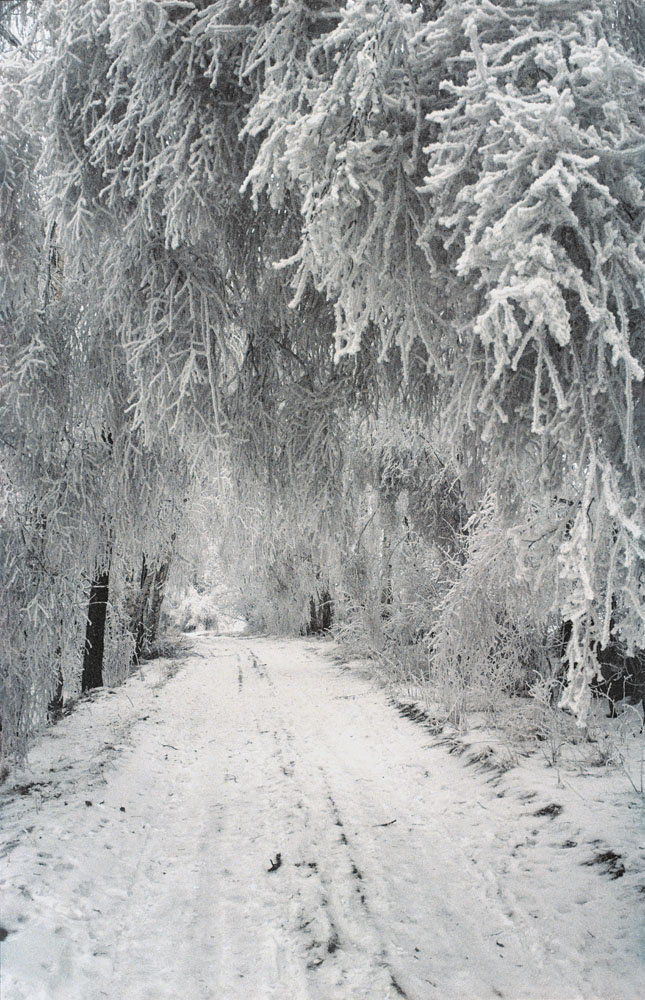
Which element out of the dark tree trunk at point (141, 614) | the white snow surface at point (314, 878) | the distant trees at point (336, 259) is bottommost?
the white snow surface at point (314, 878)

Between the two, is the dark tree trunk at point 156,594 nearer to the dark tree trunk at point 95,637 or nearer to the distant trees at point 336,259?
the dark tree trunk at point 95,637

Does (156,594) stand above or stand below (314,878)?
above

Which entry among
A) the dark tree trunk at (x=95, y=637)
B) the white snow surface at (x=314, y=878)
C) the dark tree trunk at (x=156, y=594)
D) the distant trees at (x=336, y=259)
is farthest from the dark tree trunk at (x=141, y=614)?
the distant trees at (x=336, y=259)

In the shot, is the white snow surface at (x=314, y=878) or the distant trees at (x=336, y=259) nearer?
the distant trees at (x=336, y=259)

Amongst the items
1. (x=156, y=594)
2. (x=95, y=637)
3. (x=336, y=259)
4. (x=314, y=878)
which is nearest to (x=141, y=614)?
(x=156, y=594)

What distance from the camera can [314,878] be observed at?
4094mm

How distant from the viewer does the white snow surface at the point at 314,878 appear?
10.0 ft

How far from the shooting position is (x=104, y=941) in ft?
11.0

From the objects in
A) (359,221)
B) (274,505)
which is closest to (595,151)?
(359,221)

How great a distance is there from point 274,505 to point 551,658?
4.86m

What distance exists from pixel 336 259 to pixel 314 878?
12.4 feet

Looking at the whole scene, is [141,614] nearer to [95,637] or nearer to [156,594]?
[156,594]

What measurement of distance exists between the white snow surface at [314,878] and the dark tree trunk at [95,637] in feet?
11.9

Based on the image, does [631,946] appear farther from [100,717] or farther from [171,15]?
[100,717]
